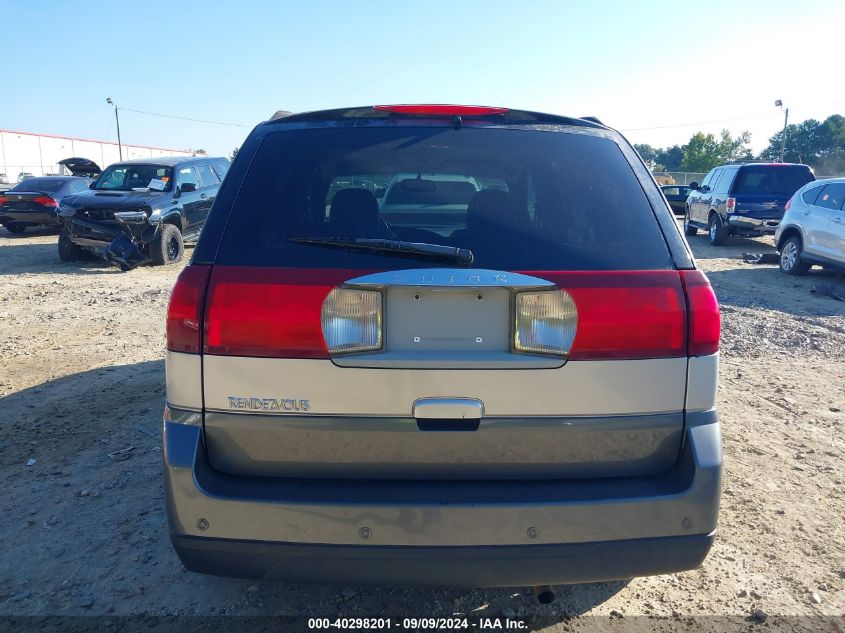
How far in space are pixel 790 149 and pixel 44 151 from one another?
76955mm

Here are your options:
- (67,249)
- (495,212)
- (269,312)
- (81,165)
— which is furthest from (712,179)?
(81,165)

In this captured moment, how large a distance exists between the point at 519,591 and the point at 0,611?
84.2 inches

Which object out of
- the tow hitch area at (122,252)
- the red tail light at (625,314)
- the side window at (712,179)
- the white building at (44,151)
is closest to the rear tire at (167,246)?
the tow hitch area at (122,252)

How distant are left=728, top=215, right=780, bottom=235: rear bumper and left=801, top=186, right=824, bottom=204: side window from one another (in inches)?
131

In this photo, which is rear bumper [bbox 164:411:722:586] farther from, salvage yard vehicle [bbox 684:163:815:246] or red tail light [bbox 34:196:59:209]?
red tail light [bbox 34:196:59:209]

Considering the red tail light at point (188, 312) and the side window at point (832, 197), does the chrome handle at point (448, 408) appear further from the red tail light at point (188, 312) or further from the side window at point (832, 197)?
the side window at point (832, 197)

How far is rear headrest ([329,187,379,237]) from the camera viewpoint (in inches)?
86.4

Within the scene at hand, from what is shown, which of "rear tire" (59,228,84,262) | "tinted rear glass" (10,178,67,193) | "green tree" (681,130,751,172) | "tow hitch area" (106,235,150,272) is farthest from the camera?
"green tree" (681,130,751,172)

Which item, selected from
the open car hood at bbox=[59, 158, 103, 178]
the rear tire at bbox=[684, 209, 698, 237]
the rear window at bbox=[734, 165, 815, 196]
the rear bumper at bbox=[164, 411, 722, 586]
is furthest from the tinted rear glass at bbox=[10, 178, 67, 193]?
the rear bumper at bbox=[164, 411, 722, 586]

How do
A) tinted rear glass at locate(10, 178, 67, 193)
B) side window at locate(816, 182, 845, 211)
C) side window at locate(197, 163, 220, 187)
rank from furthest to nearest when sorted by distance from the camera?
tinted rear glass at locate(10, 178, 67, 193) < side window at locate(197, 163, 220, 187) < side window at locate(816, 182, 845, 211)

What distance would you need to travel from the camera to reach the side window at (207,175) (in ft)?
43.0

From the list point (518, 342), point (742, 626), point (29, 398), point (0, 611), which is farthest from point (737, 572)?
point (29, 398)

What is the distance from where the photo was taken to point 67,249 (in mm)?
12281

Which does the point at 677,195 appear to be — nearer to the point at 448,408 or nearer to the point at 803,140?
the point at 448,408
